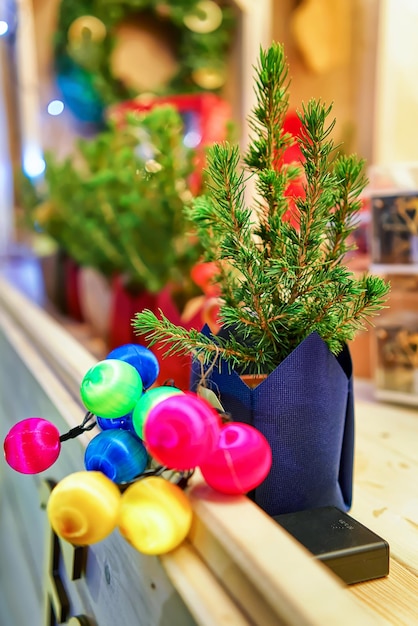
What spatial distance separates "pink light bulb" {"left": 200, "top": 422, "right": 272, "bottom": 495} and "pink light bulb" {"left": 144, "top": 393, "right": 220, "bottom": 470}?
0.06 ft

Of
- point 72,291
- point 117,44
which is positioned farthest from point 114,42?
point 72,291

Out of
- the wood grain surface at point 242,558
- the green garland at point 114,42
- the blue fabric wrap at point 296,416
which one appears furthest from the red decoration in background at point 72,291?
the blue fabric wrap at point 296,416

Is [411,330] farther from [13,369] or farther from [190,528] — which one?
[13,369]

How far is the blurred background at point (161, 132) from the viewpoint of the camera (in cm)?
94

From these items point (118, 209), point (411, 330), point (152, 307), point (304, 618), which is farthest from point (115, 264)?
point (304, 618)

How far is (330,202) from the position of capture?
0.50m

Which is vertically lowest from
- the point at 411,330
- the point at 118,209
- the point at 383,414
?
the point at 383,414

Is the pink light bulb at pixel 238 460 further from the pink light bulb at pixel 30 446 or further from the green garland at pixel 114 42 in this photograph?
the green garland at pixel 114 42

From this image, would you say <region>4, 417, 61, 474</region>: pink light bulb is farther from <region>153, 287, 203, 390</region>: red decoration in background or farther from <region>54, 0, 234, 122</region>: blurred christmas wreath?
<region>54, 0, 234, 122</region>: blurred christmas wreath

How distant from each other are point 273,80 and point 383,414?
568 millimetres

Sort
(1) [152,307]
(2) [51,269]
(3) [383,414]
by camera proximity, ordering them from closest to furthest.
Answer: (3) [383,414]
(1) [152,307]
(2) [51,269]

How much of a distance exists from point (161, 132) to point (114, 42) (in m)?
1.47

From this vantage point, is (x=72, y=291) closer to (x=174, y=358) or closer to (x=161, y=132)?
(x=161, y=132)

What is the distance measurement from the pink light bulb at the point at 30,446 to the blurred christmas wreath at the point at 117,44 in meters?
1.96
